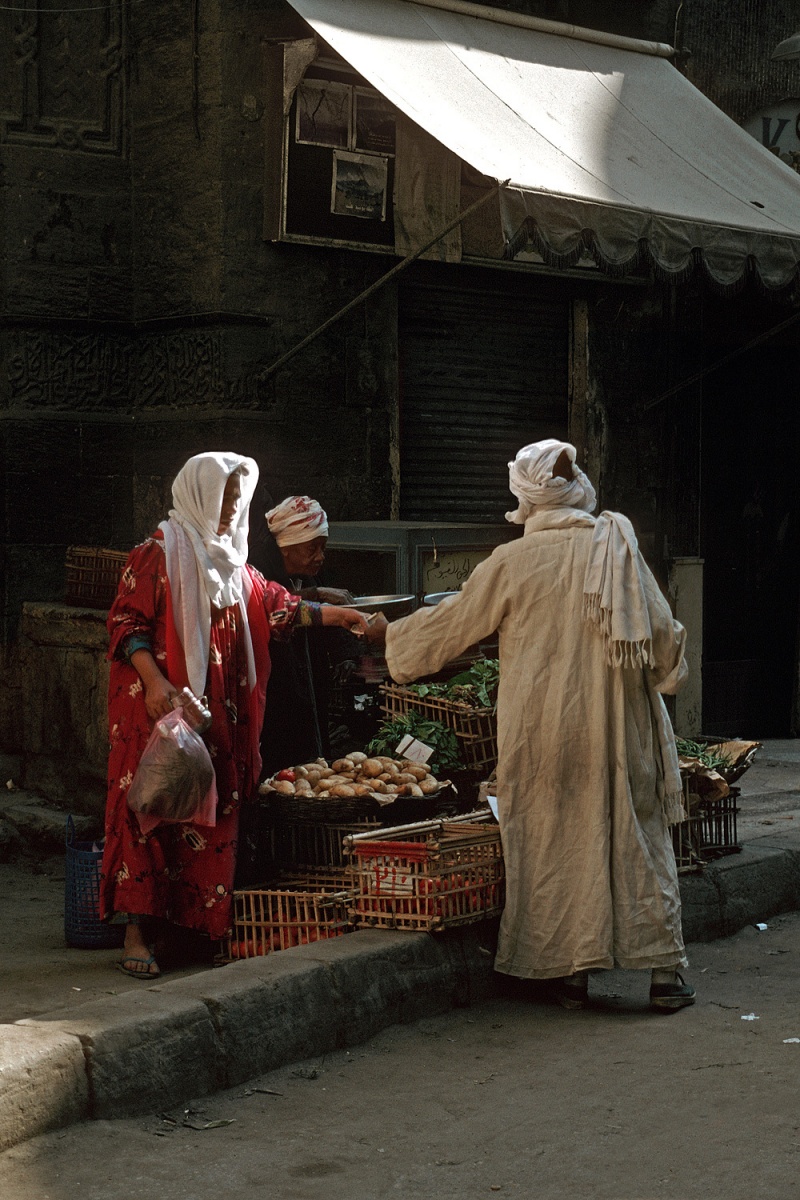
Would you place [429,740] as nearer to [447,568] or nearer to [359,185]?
[447,568]

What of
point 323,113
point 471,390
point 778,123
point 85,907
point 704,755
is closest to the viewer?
point 85,907

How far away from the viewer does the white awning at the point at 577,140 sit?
698cm

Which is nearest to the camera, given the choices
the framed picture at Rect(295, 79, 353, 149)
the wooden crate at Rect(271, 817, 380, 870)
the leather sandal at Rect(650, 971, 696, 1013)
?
the leather sandal at Rect(650, 971, 696, 1013)

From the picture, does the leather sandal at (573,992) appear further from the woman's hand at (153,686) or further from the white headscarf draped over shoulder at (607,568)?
the woman's hand at (153,686)

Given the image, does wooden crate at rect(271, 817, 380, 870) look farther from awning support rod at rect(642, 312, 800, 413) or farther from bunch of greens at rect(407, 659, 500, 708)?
awning support rod at rect(642, 312, 800, 413)

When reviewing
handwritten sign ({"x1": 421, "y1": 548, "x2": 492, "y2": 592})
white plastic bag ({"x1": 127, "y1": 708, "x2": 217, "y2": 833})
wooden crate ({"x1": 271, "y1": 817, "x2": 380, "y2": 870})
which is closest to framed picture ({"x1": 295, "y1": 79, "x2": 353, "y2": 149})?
handwritten sign ({"x1": 421, "y1": 548, "x2": 492, "y2": 592})

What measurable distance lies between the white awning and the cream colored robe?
208 cm

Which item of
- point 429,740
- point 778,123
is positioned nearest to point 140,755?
point 429,740

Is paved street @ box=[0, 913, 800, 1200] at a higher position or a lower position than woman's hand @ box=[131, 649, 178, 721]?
lower

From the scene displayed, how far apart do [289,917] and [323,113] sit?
15.1 feet

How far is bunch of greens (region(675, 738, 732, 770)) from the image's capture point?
6.53 metres

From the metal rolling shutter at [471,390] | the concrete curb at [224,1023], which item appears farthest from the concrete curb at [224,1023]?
the metal rolling shutter at [471,390]

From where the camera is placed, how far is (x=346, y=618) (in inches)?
227

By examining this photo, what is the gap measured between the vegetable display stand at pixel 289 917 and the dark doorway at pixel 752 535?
5.91 m
